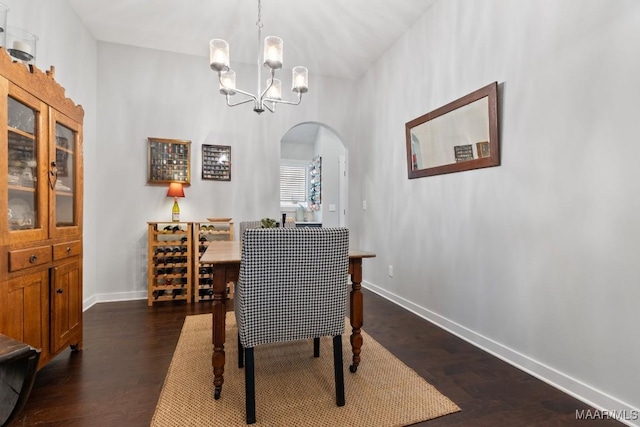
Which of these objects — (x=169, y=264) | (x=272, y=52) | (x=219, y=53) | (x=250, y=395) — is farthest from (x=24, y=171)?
(x=169, y=264)

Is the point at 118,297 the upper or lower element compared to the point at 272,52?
lower

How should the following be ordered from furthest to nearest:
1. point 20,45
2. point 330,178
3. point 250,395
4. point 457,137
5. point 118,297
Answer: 1. point 330,178
2. point 118,297
3. point 457,137
4. point 20,45
5. point 250,395

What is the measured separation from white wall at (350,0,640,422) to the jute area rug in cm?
79

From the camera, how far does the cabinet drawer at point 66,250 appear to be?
6.14 ft

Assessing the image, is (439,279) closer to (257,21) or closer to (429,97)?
(429,97)

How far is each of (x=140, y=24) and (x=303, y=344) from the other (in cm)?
340

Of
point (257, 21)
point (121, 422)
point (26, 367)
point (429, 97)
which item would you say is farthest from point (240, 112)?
point (26, 367)

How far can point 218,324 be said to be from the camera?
5.25 ft

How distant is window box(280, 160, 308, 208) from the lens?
22.2 feet

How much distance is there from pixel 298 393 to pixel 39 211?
179 centimetres

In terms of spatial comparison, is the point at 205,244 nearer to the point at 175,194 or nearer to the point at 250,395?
the point at 175,194

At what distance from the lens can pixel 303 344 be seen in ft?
7.66

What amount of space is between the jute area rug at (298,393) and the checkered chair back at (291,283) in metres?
0.37

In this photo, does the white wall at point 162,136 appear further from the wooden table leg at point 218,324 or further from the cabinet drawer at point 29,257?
the wooden table leg at point 218,324
